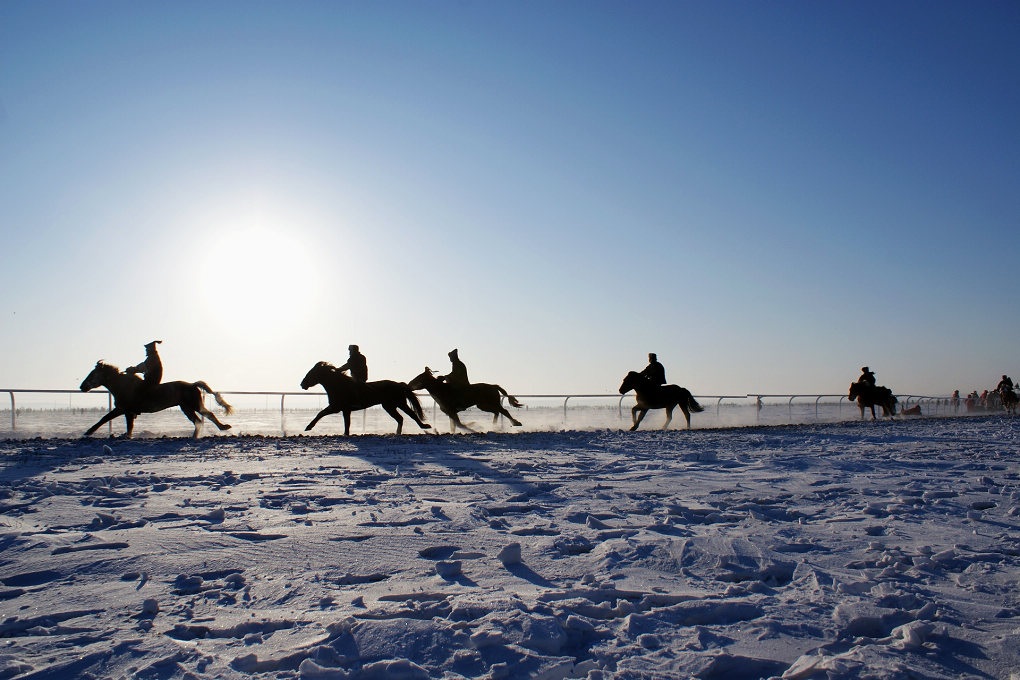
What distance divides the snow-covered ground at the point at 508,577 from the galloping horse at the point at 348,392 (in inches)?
334

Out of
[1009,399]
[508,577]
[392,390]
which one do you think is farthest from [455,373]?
[1009,399]

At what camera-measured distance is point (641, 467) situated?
8219mm

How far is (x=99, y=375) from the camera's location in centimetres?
1439

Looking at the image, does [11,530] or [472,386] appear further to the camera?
[472,386]

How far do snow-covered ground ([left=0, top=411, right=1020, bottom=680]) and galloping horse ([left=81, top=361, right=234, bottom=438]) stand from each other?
790cm

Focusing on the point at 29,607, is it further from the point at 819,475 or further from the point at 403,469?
the point at 819,475

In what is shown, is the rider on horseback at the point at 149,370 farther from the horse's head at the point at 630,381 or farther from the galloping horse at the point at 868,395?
the galloping horse at the point at 868,395

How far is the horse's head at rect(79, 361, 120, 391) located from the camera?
14.3 meters

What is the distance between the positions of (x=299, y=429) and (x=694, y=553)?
57.8 feet

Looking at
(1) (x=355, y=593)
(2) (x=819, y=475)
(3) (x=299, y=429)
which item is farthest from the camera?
(3) (x=299, y=429)

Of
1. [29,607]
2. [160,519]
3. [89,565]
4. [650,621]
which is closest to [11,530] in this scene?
[160,519]

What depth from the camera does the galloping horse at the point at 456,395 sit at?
56.1ft

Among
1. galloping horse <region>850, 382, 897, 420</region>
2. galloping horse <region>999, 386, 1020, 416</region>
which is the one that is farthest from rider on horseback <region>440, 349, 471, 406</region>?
galloping horse <region>999, 386, 1020, 416</region>

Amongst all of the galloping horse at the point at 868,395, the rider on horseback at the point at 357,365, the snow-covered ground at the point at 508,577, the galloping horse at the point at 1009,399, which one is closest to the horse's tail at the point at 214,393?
the rider on horseback at the point at 357,365
